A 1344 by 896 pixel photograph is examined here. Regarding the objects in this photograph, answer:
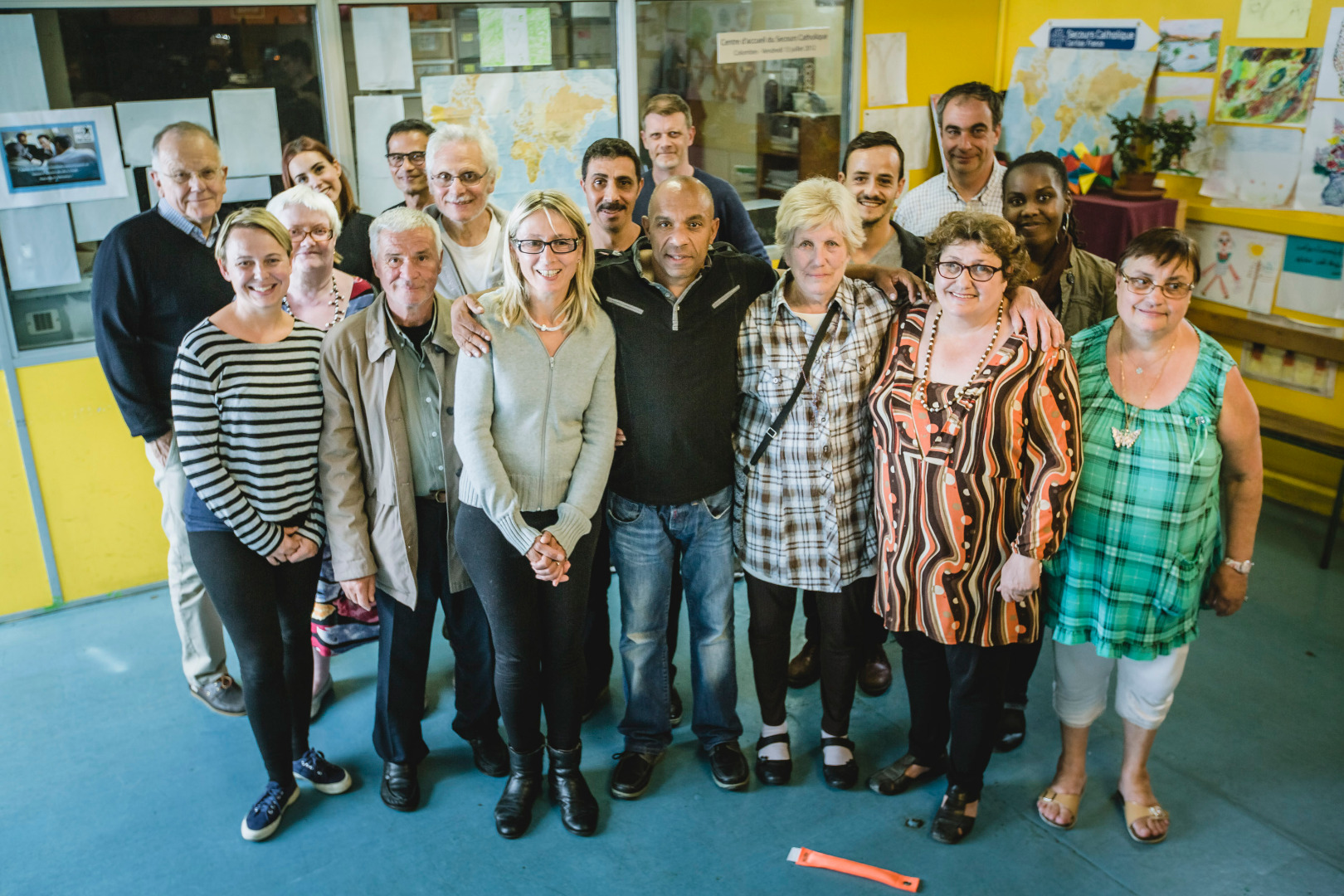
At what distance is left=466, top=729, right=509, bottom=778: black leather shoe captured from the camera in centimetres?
324

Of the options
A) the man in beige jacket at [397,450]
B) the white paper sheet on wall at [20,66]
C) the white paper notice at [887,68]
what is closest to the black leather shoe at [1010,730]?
the man in beige jacket at [397,450]

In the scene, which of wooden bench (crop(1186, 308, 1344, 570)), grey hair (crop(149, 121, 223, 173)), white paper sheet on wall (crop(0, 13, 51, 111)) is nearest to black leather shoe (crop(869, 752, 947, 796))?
wooden bench (crop(1186, 308, 1344, 570))

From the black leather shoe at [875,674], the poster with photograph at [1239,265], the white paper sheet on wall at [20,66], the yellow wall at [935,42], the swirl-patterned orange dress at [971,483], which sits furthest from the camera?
the yellow wall at [935,42]

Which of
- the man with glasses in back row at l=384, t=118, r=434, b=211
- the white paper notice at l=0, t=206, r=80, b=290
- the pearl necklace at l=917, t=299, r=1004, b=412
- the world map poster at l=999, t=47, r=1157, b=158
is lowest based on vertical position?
the pearl necklace at l=917, t=299, r=1004, b=412

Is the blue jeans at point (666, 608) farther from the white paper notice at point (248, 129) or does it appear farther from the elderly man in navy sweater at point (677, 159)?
the white paper notice at point (248, 129)

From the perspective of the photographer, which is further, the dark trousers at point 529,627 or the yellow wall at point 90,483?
the yellow wall at point 90,483

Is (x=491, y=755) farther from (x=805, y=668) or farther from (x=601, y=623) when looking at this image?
(x=805, y=668)

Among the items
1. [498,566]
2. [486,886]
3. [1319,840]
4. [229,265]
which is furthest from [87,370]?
[1319,840]

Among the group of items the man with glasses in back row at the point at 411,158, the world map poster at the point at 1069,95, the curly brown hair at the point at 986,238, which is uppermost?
the world map poster at the point at 1069,95

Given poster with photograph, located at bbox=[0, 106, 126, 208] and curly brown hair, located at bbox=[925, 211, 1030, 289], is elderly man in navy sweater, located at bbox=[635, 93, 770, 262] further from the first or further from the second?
poster with photograph, located at bbox=[0, 106, 126, 208]

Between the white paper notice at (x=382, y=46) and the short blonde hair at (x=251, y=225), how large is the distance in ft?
6.29

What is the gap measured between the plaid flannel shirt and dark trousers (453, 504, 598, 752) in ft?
1.62

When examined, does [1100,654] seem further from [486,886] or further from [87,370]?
[87,370]

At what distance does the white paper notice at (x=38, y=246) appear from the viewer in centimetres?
393
